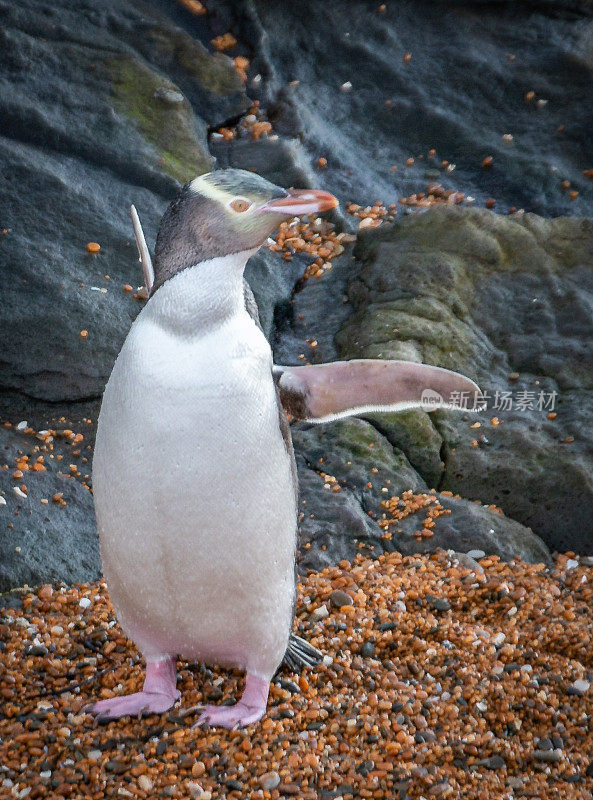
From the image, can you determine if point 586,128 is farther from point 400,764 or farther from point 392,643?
point 400,764

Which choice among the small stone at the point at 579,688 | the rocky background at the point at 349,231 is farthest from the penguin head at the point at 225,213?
the small stone at the point at 579,688

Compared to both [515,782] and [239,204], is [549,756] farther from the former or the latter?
[239,204]

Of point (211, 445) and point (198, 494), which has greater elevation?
point (211, 445)

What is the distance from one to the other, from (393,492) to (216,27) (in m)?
3.12

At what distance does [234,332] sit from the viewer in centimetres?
197

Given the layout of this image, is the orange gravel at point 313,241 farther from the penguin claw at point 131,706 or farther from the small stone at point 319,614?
the penguin claw at point 131,706

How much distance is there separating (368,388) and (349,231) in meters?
2.56

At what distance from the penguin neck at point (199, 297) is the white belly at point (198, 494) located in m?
0.03

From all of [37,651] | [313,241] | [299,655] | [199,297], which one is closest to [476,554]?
[299,655]

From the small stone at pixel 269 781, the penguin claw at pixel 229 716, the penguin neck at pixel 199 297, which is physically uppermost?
the penguin neck at pixel 199 297

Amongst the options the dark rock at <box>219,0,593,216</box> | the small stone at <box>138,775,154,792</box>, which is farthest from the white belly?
the dark rock at <box>219,0,593,216</box>

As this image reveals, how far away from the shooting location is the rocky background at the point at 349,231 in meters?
3.36

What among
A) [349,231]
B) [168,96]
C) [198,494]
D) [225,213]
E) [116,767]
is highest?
[225,213]

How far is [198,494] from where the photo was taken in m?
1.98
